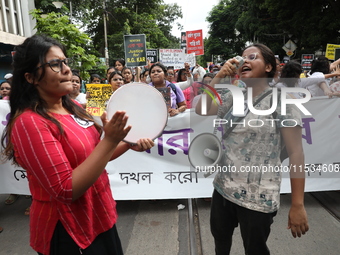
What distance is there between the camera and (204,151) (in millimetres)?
1862

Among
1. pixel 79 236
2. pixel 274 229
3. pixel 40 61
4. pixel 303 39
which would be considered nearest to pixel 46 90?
pixel 40 61

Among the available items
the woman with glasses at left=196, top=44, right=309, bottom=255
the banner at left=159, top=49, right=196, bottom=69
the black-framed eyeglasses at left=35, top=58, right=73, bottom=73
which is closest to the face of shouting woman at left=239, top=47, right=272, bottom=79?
the woman with glasses at left=196, top=44, right=309, bottom=255

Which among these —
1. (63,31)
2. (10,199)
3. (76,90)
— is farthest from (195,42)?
(10,199)

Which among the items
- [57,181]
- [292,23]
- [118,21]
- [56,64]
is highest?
[118,21]

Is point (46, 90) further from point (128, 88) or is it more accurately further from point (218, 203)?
point (218, 203)

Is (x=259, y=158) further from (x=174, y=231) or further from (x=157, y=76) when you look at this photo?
(x=157, y=76)

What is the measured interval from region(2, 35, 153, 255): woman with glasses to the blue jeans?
0.77 metres

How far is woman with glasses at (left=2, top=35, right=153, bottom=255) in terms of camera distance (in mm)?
1006

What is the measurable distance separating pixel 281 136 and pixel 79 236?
Result: 1234 mm

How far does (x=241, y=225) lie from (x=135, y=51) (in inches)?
222

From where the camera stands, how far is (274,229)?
2.84 metres

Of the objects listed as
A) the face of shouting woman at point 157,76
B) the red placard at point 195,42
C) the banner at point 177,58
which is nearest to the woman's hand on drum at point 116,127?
the face of shouting woman at point 157,76

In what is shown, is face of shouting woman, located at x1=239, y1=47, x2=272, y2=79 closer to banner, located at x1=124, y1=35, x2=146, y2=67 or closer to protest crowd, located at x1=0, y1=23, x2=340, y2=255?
protest crowd, located at x1=0, y1=23, x2=340, y2=255

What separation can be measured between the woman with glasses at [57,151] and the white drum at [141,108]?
0.06 meters
